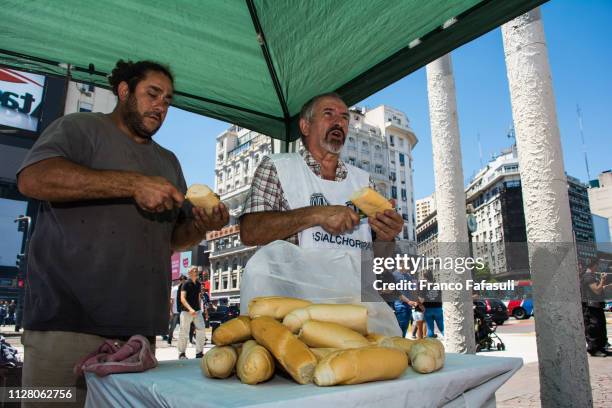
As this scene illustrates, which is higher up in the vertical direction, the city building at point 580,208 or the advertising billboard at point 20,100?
the city building at point 580,208

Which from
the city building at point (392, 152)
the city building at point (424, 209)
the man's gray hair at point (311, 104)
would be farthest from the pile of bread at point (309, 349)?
the city building at point (424, 209)

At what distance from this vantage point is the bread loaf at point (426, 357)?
1.16 meters

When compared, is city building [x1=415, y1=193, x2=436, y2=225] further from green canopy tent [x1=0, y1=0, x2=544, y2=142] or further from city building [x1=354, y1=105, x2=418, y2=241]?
green canopy tent [x1=0, y1=0, x2=544, y2=142]

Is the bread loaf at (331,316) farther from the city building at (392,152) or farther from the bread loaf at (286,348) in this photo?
the city building at (392,152)

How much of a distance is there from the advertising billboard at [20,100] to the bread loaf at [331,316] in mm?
24038

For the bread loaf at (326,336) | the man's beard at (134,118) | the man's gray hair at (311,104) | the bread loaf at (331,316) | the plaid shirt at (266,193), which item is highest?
the man's gray hair at (311,104)

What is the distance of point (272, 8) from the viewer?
277cm

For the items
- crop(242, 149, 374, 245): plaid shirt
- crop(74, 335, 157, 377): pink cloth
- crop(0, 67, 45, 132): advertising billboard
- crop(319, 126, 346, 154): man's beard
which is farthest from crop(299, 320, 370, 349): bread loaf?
crop(0, 67, 45, 132): advertising billboard

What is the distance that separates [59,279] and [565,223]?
150 inches

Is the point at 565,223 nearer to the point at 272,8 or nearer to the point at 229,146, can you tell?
the point at 272,8

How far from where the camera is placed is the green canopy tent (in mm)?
2580

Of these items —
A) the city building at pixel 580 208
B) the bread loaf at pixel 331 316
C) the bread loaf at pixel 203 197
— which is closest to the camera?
the bread loaf at pixel 331 316

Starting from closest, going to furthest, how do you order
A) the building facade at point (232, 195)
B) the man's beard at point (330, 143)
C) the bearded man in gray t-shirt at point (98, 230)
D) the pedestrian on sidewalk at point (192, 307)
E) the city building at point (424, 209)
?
the bearded man in gray t-shirt at point (98, 230) → the man's beard at point (330, 143) → the pedestrian on sidewalk at point (192, 307) → the building facade at point (232, 195) → the city building at point (424, 209)

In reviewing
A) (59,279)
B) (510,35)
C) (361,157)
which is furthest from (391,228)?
(361,157)
